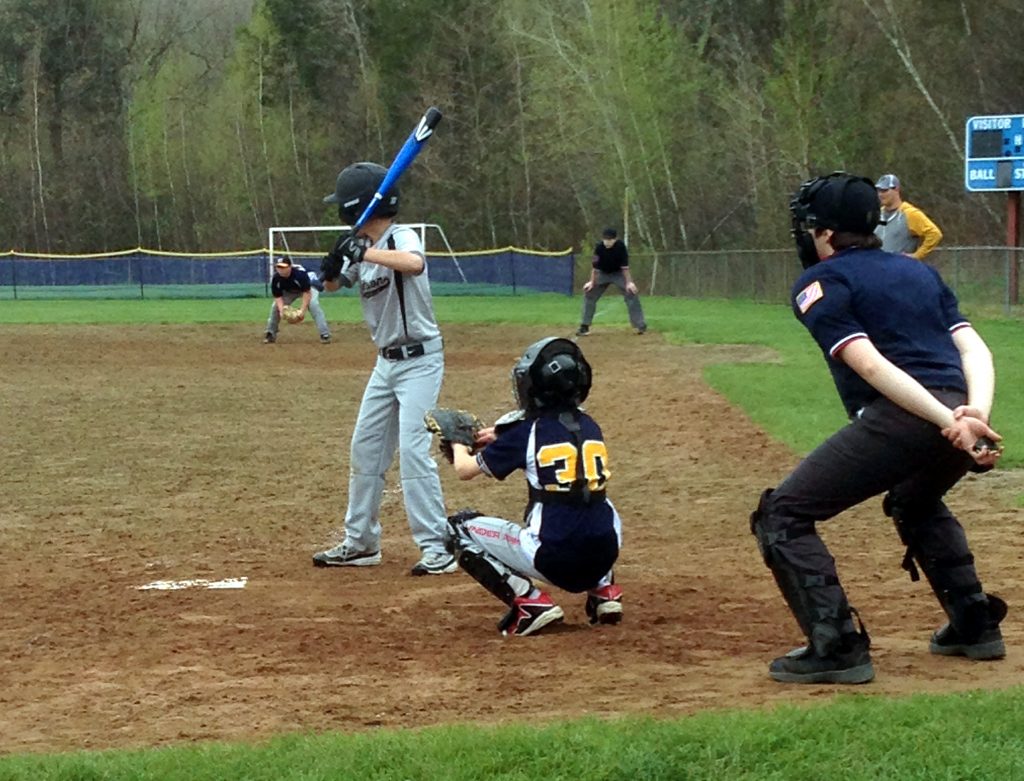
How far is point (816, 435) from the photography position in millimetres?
13016

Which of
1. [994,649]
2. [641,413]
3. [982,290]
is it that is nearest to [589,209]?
[982,290]

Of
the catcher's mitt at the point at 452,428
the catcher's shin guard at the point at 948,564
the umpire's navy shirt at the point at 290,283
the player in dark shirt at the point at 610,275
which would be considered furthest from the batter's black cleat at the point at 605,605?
the player in dark shirt at the point at 610,275

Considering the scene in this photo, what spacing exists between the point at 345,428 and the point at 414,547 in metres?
5.82

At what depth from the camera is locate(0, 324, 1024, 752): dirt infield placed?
18.0ft

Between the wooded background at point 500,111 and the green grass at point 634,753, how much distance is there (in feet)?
128

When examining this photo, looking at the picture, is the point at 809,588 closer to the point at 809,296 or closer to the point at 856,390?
the point at 856,390

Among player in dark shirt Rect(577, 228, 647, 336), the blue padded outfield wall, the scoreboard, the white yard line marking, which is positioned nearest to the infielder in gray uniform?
the white yard line marking

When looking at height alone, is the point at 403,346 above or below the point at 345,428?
above

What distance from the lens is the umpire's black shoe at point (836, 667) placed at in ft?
17.9

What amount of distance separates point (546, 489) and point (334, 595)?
5.73 feet

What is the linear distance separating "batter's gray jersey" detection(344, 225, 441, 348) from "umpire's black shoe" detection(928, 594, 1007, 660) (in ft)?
11.5

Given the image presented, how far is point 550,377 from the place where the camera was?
257 inches

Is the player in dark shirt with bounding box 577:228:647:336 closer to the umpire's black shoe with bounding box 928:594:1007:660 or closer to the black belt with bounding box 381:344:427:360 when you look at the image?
the black belt with bounding box 381:344:427:360

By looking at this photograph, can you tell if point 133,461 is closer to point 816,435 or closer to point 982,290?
point 816,435
